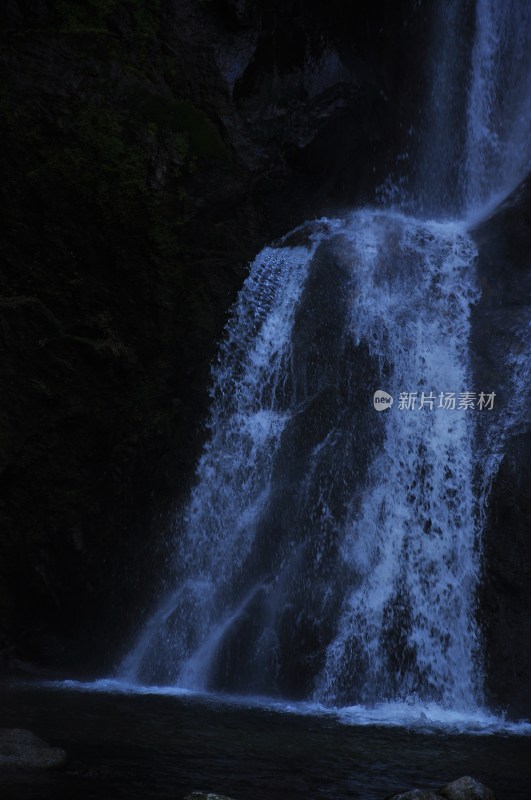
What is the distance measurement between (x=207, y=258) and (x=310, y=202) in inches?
82.8

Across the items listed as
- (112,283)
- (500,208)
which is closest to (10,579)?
(112,283)

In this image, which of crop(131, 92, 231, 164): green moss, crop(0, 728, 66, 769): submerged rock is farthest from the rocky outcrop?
crop(131, 92, 231, 164): green moss

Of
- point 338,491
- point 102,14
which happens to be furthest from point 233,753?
point 102,14

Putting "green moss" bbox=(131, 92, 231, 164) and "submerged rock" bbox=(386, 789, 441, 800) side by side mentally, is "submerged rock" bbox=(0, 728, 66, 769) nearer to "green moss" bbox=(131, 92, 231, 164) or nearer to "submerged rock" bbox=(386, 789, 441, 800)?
"submerged rock" bbox=(386, 789, 441, 800)

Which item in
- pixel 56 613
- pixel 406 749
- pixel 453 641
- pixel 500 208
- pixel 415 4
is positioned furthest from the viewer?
pixel 415 4

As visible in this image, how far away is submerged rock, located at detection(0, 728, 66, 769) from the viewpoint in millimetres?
5387

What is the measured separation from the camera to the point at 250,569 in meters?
9.44

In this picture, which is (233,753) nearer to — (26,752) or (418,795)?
(26,752)

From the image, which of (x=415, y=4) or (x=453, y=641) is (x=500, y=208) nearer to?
(x=415, y=4)

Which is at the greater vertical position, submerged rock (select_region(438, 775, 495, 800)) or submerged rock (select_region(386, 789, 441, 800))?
submerged rock (select_region(438, 775, 495, 800))

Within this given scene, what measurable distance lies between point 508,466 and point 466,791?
480 centimetres

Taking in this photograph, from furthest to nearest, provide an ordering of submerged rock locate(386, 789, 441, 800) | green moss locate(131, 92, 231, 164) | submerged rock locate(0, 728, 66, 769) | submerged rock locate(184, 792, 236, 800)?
green moss locate(131, 92, 231, 164) < submerged rock locate(0, 728, 66, 769) < submerged rock locate(386, 789, 441, 800) < submerged rock locate(184, 792, 236, 800)

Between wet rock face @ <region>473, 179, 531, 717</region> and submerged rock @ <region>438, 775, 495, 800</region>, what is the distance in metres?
3.44

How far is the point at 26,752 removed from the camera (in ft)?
18.0
